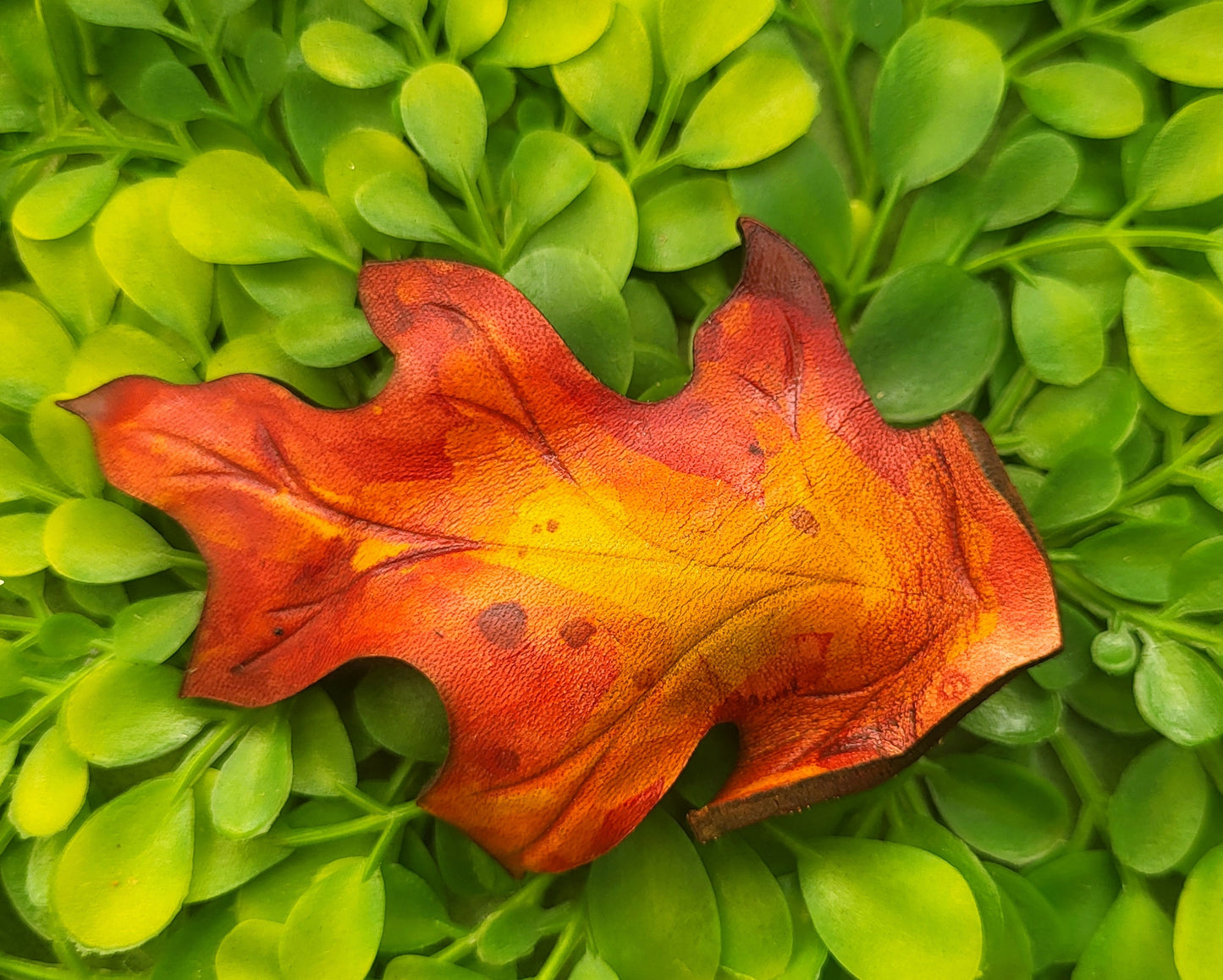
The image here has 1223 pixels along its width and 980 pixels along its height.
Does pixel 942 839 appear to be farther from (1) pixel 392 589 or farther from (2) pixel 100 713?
(2) pixel 100 713

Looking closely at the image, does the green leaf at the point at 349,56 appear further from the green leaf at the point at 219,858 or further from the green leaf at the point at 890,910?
the green leaf at the point at 890,910

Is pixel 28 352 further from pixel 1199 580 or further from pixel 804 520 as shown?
pixel 1199 580

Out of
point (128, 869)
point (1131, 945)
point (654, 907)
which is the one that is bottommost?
point (1131, 945)

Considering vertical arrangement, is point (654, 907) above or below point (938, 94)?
below

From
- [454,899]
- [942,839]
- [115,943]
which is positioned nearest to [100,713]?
[115,943]

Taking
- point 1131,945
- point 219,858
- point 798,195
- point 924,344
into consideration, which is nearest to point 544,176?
point 798,195

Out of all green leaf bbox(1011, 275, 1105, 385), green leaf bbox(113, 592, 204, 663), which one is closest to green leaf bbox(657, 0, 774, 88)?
green leaf bbox(1011, 275, 1105, 385)

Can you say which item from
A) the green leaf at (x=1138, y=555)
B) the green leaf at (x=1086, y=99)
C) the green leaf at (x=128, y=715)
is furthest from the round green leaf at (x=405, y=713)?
the green leaf at (x=1086, y=99)
